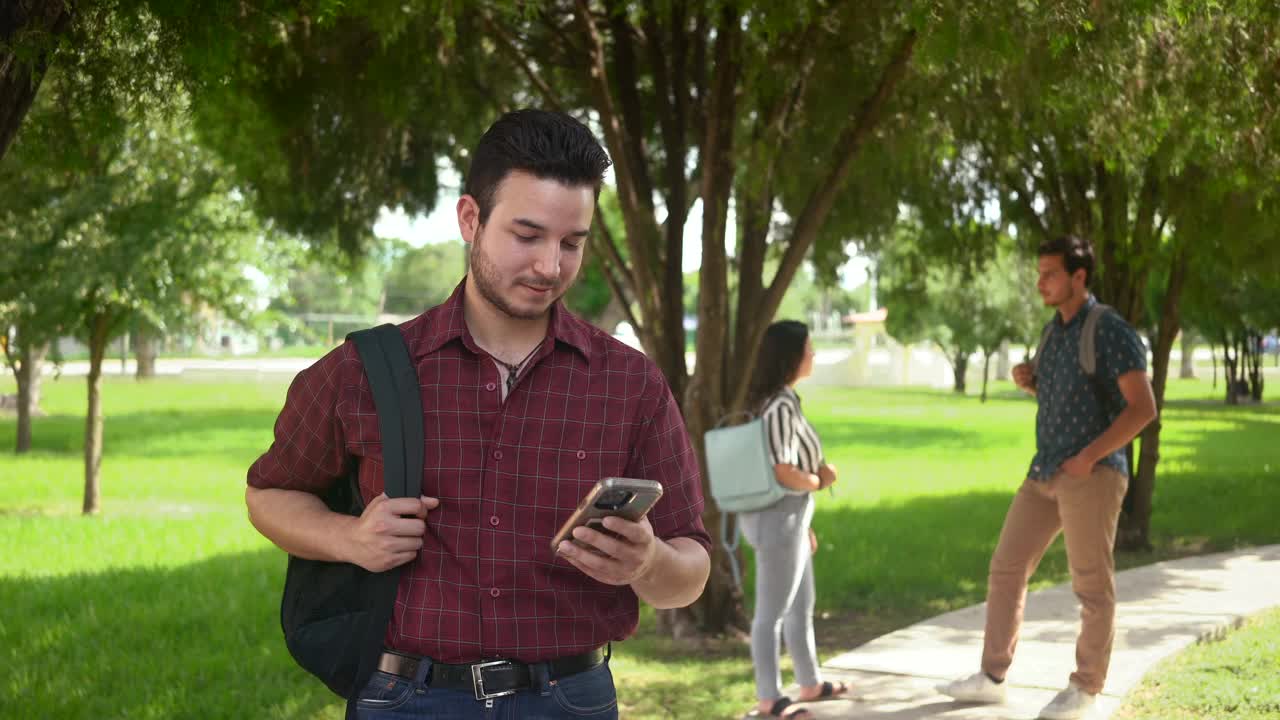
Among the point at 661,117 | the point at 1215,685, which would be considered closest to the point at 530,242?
the point at 1215,685

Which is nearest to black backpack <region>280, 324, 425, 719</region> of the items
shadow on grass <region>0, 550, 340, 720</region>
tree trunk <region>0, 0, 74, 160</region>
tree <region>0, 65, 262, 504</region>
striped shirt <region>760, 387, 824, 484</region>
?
tree trunk <region>0, 0, 74, 160</region>

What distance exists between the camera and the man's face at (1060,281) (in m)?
6.10

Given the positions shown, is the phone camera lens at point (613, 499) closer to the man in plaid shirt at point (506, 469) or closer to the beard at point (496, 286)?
the man in plaid shirt at point (506, 469)

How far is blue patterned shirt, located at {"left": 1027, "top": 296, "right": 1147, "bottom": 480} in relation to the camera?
5.92 m

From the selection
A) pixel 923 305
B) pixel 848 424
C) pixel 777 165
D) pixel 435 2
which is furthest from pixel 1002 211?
pixel 848 424

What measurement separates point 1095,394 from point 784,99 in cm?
324

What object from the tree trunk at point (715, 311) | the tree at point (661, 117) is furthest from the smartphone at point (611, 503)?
the tree trunk at point (715, 311)

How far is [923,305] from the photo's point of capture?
46.3ft

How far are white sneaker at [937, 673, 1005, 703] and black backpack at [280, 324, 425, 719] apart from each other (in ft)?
14.4

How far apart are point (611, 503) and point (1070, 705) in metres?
4.50

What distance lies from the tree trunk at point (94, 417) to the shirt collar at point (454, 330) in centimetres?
1452

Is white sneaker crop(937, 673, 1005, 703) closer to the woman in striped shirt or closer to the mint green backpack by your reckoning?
the woman in striped shirt

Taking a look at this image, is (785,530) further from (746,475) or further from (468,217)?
(468,217)

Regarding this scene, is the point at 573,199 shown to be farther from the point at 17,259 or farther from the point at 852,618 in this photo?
the point at 17,259
